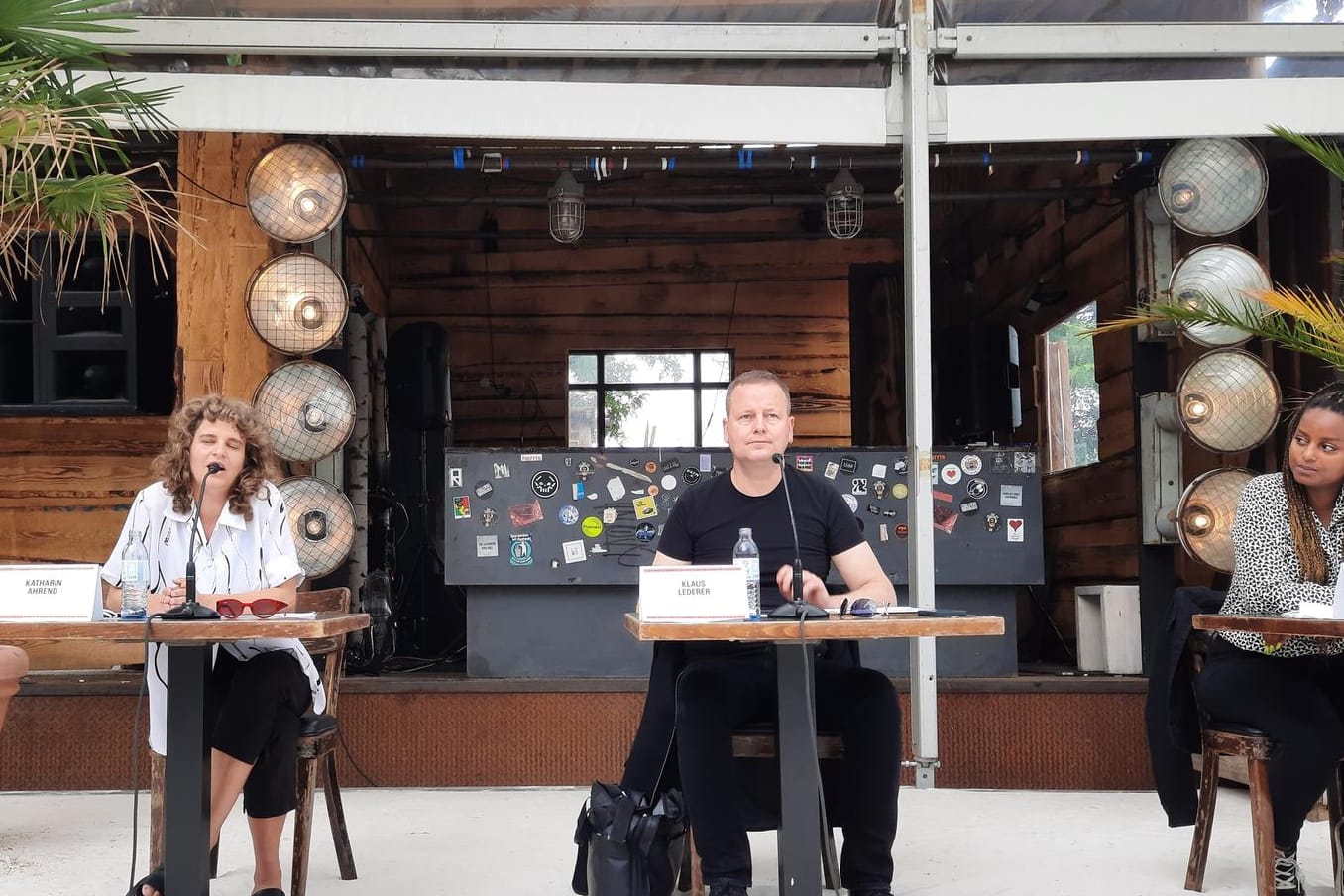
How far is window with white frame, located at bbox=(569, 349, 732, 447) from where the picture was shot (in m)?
9.46

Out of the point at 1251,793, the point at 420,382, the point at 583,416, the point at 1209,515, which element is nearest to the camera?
the point at 1251,793

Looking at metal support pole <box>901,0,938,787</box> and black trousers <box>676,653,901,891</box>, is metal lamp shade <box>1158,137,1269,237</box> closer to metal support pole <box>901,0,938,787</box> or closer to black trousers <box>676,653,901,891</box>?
metal support pole <box>901,0,938,787</box>

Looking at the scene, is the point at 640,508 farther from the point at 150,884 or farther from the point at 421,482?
the point at 150,884

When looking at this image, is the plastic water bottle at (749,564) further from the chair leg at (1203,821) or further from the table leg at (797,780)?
the chair leg at (1203,821)

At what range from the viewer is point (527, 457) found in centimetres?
536

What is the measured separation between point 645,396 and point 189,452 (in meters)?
6.36

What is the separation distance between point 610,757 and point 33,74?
3018 millimetres

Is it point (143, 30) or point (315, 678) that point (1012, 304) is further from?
point (315, 678)

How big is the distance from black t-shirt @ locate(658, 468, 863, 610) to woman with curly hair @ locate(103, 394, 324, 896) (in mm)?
968

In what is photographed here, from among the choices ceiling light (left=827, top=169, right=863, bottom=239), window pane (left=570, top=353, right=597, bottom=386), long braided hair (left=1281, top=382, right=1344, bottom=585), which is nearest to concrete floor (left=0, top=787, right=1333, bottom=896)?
long braided hair (left=1281, top=382, right=1344, bottom=585)

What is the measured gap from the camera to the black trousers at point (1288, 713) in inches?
116

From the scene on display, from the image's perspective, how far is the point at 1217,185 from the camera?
4.94 meters

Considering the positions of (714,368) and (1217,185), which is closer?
(1217,185)

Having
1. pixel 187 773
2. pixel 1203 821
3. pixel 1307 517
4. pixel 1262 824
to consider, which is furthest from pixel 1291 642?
pixel 187 773
